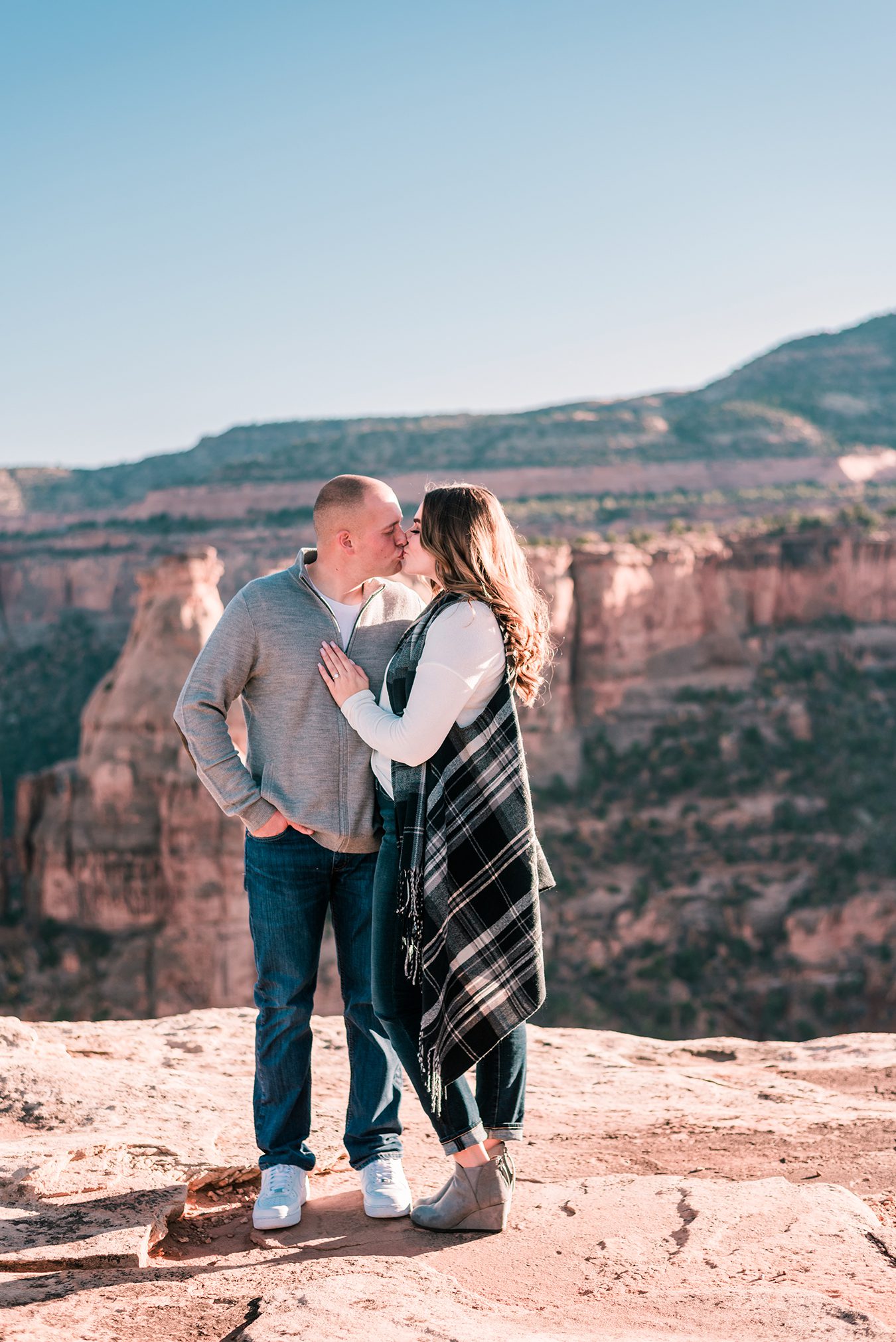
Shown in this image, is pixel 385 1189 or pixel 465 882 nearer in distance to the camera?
pixel 465 882

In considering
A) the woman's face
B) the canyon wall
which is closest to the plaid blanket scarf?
the woman's face

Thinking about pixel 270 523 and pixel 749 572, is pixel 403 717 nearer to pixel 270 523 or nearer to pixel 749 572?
pixel 749 572

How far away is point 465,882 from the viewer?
3311 mm

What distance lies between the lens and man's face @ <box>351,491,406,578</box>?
3.58m

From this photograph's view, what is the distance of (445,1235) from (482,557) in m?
2.08

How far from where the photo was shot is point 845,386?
70250 mm

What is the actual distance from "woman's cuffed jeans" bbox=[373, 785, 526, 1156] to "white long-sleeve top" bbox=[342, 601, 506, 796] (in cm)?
30

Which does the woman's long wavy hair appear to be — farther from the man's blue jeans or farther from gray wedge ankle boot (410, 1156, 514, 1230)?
gray wedge ankle boot (410, 1156, 514, 1230)

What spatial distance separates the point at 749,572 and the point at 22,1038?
29.4m

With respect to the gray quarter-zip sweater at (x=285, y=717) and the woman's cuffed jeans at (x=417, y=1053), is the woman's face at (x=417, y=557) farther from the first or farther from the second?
the woman's cuffed jeans at (x=417, y=1053)

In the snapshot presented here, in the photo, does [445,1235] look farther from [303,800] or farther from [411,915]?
[303,800]

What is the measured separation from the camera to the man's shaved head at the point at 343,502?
140 inches

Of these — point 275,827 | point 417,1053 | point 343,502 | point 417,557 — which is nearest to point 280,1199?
point 417,1053

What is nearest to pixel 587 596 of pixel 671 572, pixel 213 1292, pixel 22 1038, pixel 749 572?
pixel 671 572
